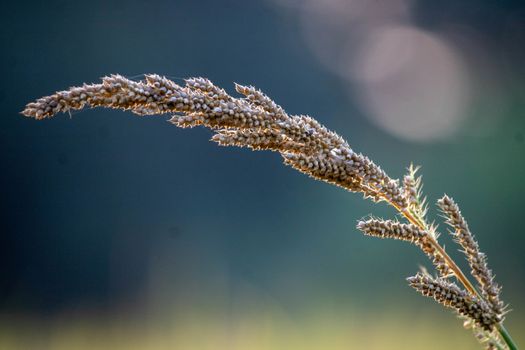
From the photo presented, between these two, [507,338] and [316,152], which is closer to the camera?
[507,338]

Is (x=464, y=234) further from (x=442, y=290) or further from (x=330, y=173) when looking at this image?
(x=330, y=173)

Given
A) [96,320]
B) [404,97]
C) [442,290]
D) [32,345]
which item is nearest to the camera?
[442,290]

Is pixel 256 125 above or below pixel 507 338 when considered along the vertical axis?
above

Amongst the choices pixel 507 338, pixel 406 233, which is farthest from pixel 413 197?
pixel 507 338

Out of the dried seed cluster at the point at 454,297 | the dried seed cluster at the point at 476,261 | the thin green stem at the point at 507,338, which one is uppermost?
the dried seed cluster at the point at 476,261

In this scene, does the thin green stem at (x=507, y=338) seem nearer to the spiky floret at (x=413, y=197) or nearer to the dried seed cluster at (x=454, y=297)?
the dried seed cluster at (x=454, y=297)

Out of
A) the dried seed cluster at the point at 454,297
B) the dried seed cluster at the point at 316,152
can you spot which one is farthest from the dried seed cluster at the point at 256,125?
the dried seed cluster at the point at 454,297

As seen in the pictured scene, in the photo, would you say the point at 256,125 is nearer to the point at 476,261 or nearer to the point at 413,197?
the point at 413,197

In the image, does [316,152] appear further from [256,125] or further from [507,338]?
[507,338]

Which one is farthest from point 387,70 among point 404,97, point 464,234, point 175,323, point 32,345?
point 464,234

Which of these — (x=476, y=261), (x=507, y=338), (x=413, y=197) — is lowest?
(x=507, y=338)

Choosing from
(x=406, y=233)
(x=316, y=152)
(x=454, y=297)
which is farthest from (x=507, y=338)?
(x=316, y=152)
